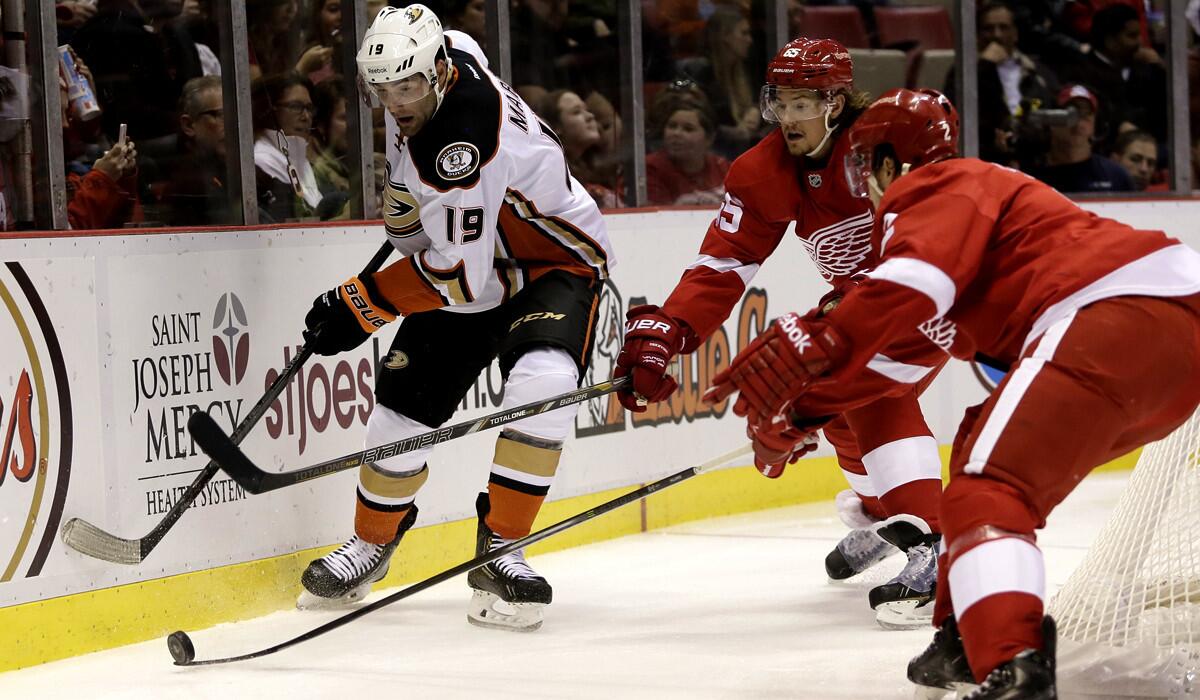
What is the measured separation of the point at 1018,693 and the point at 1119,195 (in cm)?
395

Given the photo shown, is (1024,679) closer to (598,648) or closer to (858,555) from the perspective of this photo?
(598,648)

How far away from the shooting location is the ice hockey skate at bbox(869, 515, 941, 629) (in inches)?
120

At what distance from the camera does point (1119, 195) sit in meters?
5.48

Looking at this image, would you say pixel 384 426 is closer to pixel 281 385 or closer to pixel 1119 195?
pixel 281 385

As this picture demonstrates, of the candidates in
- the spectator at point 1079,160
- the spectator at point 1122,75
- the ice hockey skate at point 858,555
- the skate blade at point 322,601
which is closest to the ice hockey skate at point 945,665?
the ice hockey skate at point 858,555

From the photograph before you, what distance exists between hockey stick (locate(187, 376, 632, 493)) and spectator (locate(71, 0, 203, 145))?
0.95 m

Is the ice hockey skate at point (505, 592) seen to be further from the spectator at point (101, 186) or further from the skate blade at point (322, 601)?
the spectator at point (101, 186)

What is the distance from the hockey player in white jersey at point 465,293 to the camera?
119 inches

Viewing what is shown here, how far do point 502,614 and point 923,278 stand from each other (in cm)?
148

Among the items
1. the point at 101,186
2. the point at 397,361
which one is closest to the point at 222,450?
the point at 397,361

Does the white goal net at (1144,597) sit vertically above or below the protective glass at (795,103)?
below

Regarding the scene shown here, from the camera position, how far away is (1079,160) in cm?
567

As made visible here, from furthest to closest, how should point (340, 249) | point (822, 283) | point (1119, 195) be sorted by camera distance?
point (1119, 195)
point (822, 283)
point (340, 249)

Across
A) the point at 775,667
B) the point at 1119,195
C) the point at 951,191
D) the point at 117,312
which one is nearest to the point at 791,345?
the point at 951,191
